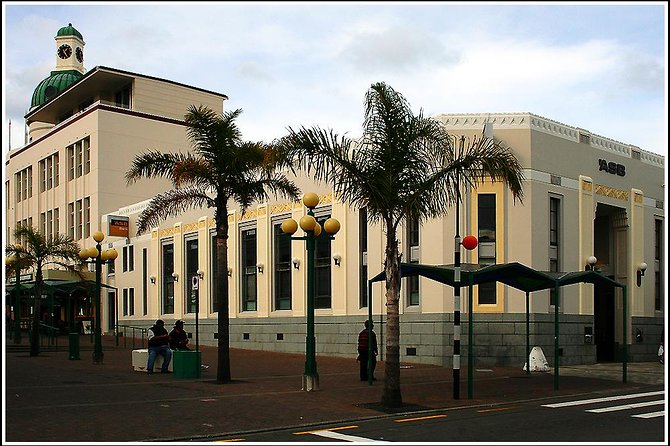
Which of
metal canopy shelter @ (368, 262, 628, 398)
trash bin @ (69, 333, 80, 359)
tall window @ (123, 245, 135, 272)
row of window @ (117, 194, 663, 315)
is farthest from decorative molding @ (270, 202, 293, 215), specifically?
tall window @ (123, 245, 135, 272)

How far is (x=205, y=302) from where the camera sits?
4138cm

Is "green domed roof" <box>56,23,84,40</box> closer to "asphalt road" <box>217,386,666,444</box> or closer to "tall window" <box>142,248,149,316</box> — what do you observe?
"tall window" <box>142,248,149,316</box>

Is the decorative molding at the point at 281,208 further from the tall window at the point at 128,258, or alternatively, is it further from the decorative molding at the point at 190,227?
the tall window at the point at 128,258

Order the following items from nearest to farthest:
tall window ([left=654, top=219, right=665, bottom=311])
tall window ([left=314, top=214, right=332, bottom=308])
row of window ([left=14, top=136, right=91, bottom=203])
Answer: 1. tall window ([left=314, top=214, right=332, bottom=308])
2. tall window ([left=654, top=219, right=665, bottom=311])
3. row of window ([left=14, top=136, right=91, bottom=203])

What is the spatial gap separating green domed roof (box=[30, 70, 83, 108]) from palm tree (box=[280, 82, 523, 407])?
180 feet

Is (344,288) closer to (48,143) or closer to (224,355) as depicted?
(224,355)

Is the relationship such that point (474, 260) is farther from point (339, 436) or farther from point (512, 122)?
point (339, 436)

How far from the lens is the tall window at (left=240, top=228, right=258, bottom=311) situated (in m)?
38.2

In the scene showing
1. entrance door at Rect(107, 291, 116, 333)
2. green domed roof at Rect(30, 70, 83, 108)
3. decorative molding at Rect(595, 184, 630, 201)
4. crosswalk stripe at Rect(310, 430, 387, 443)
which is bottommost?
entrance door at Rect(107, 291, 116, 333)

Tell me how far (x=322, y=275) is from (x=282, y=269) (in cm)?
293

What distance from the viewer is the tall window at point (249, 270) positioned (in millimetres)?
38219

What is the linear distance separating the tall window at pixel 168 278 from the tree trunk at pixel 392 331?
28644mm

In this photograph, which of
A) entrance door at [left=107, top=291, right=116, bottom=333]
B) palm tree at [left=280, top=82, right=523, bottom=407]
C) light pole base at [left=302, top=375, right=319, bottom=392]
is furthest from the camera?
entrance door at [left=107, top=291, right=116, bottom=333]

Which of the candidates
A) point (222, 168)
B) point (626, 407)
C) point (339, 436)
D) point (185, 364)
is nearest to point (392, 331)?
point (339, 436)
